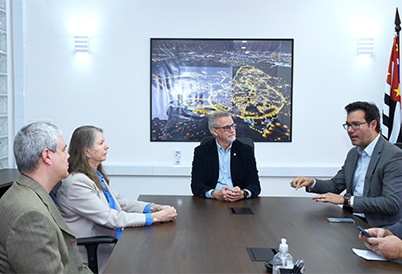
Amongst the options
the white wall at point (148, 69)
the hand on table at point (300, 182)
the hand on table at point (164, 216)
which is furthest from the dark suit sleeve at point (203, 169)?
the white wall at point (148, 69)

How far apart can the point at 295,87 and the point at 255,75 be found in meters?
0.55

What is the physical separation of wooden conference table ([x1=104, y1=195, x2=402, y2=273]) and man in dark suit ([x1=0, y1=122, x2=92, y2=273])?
0.83ft

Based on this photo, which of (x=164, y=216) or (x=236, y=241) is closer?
(x=236, y=241)

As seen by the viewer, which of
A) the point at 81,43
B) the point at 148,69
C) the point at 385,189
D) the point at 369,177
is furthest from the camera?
the point at 148,69

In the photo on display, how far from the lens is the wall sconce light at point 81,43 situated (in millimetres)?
4418

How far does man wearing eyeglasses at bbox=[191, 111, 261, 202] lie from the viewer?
10.8 ft

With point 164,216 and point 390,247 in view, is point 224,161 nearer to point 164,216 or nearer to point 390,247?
point 164,216

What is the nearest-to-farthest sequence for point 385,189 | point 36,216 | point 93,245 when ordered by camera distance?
point 36,216 → point 93,245 → point 385,189

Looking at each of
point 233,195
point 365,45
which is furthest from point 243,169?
point 365,45

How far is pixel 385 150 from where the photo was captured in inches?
105

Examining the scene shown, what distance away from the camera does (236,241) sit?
1.94 meters

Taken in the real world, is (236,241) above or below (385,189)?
below

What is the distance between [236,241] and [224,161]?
152cm

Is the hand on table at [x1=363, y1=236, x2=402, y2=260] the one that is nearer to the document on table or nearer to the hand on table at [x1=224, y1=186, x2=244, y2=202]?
the document on table
